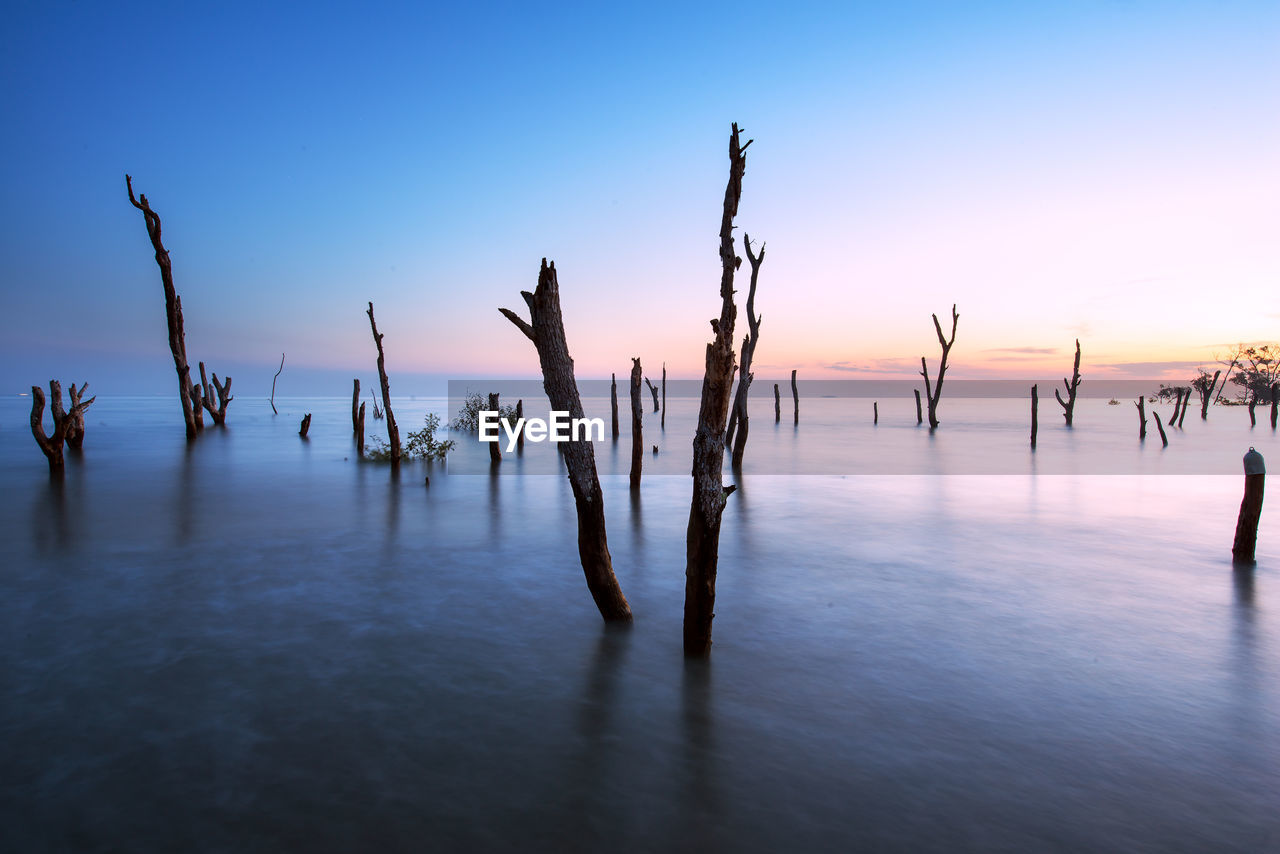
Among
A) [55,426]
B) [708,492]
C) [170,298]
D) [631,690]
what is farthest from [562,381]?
[170,298]

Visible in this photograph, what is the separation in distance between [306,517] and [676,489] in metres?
7.73

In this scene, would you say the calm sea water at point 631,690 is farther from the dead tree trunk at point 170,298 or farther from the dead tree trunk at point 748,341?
the dead tree trunk at point 170,298

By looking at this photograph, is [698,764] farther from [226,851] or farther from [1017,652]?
[1017,652]

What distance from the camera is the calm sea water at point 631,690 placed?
325 cm

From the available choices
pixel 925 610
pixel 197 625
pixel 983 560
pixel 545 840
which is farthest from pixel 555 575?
pixel 983 560

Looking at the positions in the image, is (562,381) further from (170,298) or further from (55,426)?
(170,298)

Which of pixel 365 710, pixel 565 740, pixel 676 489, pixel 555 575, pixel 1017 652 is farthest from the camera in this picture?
pixel 676 489

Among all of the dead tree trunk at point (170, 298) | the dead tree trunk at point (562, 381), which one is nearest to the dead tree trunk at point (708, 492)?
the dead tree trunk at point (562, 381)

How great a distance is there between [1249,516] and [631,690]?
8824 millimetres

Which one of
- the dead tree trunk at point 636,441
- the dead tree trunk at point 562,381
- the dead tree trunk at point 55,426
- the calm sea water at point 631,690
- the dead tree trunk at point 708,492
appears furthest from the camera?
the dead tree trunk at point 55,426

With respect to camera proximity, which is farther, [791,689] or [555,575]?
[555,575]

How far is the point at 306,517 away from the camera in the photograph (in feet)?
36.8

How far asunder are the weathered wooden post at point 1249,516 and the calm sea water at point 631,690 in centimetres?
36

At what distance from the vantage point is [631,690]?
15.5 ft
